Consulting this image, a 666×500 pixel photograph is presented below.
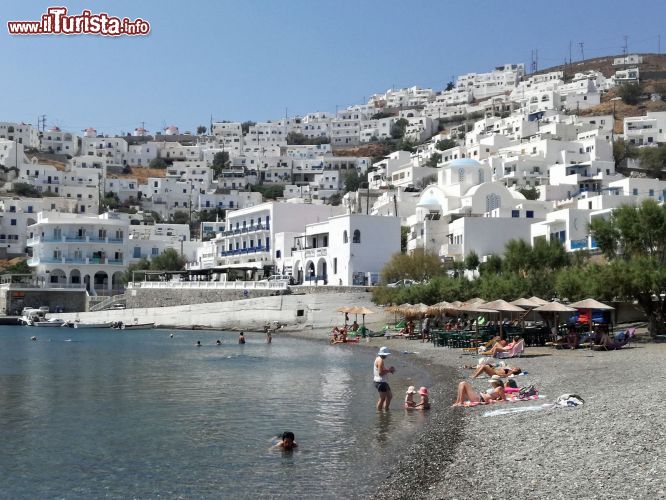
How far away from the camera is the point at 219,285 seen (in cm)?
6425

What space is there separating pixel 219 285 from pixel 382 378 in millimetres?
46498

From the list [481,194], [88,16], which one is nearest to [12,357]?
[88,16]

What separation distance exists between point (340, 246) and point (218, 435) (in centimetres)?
4566

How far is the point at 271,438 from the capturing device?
648 inches

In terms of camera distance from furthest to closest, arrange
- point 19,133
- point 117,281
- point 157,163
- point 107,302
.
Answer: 1. point 157,163
2. point 19,133
3. point 117,281
4. point 107,302

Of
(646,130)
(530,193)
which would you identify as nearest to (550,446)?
(530,193)

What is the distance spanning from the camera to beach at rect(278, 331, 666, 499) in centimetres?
1027

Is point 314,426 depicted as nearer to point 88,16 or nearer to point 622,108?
point 88,16

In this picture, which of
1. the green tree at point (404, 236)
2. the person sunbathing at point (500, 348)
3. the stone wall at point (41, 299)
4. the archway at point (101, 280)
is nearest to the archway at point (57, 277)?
the archway at point (101, 280)

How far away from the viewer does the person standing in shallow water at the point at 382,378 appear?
18747 millimetres

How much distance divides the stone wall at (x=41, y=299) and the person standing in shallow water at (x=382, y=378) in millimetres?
61684

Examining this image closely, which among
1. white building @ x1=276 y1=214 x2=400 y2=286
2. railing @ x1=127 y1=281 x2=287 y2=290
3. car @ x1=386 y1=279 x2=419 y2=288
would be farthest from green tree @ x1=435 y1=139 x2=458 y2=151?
car @ x1=386 y1=279 x2=419 y2=288

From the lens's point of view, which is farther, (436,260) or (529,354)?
(436,260)

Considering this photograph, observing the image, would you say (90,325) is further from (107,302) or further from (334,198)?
(334,198)
